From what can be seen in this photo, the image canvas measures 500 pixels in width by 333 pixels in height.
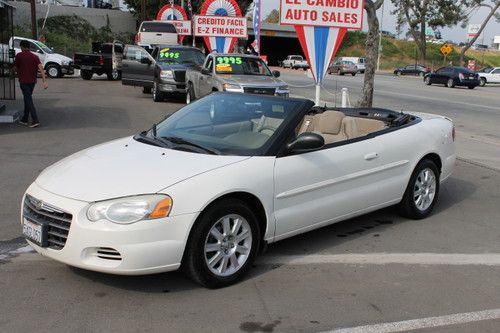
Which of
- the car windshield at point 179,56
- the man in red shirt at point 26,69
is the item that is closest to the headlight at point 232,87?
the man in red shirt at point 26,69

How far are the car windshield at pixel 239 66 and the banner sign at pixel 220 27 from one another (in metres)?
3.78

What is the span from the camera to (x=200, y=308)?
4074 mm

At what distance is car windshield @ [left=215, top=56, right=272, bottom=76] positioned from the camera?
1617cm

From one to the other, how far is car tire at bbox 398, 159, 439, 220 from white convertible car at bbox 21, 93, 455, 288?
0.12ft

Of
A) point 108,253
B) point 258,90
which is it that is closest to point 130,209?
point 108,253

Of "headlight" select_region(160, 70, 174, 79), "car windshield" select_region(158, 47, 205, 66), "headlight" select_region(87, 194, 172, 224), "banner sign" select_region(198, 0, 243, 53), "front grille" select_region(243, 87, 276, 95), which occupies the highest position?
"banner sign" select_region(198, 0, 243, 53)

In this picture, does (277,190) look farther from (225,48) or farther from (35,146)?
(225,48)

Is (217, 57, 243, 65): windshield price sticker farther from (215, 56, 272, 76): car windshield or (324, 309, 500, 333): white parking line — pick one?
(324, 309, 500, 333): white parking line

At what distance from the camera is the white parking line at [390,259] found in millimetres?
5105

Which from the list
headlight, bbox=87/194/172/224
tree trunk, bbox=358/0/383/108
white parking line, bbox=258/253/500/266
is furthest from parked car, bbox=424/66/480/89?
headlight, bbox=87/194/172/224

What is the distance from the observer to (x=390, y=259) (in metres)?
5.23

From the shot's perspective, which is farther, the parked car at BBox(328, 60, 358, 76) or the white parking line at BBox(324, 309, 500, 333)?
the parked car at BBox(328, 60, 358, 76)

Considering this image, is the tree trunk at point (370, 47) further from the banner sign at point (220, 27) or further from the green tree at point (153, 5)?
the green tree at point (153, 5)

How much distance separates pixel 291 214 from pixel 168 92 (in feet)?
48.6
